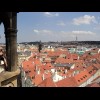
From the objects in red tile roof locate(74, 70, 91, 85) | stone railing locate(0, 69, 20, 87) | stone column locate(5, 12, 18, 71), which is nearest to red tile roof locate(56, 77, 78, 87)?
red tile roof locate(74, 70, 91, 85)

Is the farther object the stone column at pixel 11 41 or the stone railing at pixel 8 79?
the stone column at pixel 11 41

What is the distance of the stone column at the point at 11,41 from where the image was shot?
4.88 metres

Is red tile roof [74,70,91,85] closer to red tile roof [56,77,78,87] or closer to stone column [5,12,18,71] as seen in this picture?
red tile roof [56,77,78,87]

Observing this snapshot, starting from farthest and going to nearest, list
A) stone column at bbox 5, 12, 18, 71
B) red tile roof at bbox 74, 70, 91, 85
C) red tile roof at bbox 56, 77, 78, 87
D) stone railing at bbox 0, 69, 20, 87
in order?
red tile roof at bbox 74, 70, 91, 85
red tile roof at bbox 56, 77, 78, 87
stone column at bbox 5, 12, 18, 71
stone railing at bbox 0, 69, 20, 87

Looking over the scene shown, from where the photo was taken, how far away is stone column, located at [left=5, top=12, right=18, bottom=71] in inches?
192

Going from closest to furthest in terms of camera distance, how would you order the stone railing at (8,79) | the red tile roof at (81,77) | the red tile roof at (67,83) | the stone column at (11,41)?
the stone railing at (8,79), the stone column at (11,41), the red tile roof at (67,83), the red tile roof at (81,77)

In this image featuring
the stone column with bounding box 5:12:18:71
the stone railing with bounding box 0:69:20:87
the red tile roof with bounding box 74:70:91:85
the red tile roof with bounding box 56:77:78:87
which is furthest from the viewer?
the red tile roof with bounding box 74:70:91:85

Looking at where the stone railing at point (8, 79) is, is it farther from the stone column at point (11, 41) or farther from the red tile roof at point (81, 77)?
the red tile roof at point (81, 77)

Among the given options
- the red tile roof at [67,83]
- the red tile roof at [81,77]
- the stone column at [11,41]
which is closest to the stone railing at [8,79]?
the stone column at [11,41]

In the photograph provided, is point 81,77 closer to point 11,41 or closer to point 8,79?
point 11,41

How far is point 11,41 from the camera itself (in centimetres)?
498
